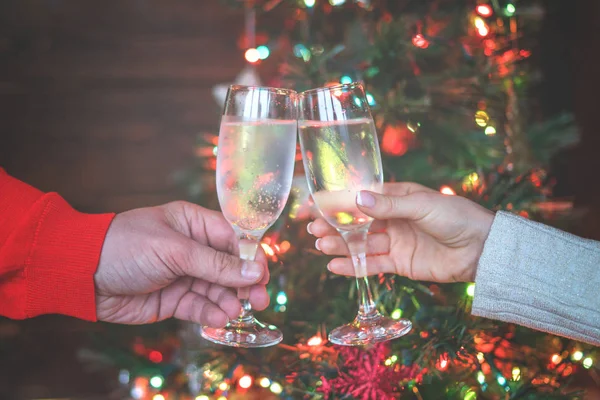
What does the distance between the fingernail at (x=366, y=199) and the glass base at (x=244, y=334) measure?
29 cm

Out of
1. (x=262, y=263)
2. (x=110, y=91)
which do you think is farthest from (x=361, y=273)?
(x=110, y=91)

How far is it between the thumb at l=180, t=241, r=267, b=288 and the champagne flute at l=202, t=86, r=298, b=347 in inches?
3.0

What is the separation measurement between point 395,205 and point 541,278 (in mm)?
288

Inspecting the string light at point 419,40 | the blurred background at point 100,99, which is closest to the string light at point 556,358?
the string light at point 419,40

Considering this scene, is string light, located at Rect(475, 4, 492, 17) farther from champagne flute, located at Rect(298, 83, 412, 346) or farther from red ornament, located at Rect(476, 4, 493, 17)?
champagne flute, located at Rect(298, 83, 412, 346)

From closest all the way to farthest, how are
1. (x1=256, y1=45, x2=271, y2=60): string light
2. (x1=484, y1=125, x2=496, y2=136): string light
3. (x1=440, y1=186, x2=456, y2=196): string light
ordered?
(x1=440, y1=186, x2=456, y2=196): string light
(x1=484, y1=125, x2=496, y2=136): string light
(x1=256, y1=45, x2=271, y2=60): string light

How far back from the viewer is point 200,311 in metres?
1.27

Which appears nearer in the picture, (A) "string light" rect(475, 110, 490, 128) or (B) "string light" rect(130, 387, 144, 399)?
(A) "string light" rect(475, 110, 490, 128)

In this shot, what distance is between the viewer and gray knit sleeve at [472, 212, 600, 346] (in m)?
1.07

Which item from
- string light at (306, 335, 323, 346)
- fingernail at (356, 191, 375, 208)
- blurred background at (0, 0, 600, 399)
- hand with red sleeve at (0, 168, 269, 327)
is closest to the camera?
fingernail at (356, 191, 375, 208)

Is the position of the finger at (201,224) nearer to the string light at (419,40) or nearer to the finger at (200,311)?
the finger at (200,311)

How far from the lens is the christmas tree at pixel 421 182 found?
123cm

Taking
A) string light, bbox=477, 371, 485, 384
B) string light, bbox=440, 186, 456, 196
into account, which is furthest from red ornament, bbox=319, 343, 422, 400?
string light, bbox=440, 186, 456, 196

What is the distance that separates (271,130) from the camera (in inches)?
42.2
